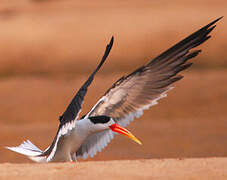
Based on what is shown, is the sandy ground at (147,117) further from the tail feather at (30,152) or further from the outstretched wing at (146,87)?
the outstretched wing at (146,87)

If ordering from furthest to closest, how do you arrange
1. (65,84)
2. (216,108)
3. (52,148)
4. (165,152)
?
(65,84) → (216,108) → (165,152) → (52,148)

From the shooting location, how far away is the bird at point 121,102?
21.4 feet

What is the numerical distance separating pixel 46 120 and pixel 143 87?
801 cm

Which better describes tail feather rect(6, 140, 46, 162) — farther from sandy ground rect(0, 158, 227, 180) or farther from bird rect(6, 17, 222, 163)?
sandy ground rect(0, 158, 227, 180)

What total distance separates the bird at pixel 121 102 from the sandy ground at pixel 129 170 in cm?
135

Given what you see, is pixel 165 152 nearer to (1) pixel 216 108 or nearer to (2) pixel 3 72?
(1) pixel 216 108

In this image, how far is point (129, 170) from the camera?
4895 millimetres

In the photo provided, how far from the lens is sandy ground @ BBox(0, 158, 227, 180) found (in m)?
4.75

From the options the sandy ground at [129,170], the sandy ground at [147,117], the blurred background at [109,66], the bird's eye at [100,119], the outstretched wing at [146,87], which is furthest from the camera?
the blurred background at [109,66]

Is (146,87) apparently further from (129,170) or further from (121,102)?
(129,170)

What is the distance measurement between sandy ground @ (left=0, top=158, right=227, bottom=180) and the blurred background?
19.5 ft

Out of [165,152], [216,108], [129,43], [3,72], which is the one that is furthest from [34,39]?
[165,152]

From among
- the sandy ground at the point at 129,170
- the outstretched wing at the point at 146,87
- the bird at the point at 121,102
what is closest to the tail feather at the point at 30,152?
the bird at the point at 121,102

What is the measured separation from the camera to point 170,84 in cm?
684
